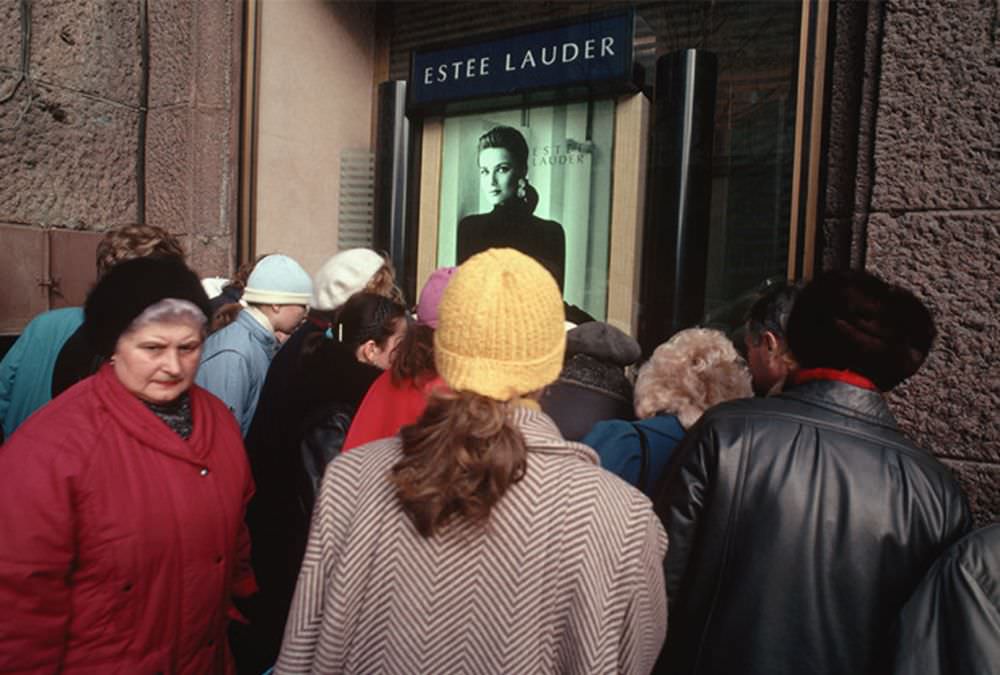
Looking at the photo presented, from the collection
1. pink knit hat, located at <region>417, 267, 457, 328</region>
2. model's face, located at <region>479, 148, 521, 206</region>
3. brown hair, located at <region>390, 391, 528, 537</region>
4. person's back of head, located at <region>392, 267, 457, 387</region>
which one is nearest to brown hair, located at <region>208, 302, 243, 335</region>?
pink knit hat, located at <region>417, 267, 457, 328</region>

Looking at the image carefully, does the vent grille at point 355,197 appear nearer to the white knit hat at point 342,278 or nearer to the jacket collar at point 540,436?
the white knit hat at point 342,278

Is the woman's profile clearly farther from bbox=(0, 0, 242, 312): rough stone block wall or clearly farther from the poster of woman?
bbox=(0, 0, 242, 312): rough stone block wall

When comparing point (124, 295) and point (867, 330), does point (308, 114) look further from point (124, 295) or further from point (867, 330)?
point (867, 330)

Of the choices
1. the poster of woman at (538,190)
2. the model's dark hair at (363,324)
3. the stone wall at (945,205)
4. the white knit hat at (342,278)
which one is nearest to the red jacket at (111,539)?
the model's dark hair at (363,324)

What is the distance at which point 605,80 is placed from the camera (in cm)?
390

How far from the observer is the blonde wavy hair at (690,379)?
7.14 feet

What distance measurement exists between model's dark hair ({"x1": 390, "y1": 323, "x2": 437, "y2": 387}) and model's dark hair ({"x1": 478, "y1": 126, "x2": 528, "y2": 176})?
8.35ft

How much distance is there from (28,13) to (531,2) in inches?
119

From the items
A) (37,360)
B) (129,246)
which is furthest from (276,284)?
(37,360)

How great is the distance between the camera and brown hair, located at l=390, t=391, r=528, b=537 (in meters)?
1.19

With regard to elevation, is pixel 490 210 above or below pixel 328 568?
above

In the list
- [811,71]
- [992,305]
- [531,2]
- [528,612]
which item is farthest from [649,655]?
[531,2]

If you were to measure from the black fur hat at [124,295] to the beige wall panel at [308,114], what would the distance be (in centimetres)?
302

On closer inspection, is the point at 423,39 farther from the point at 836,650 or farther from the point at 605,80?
the point at 836,650
